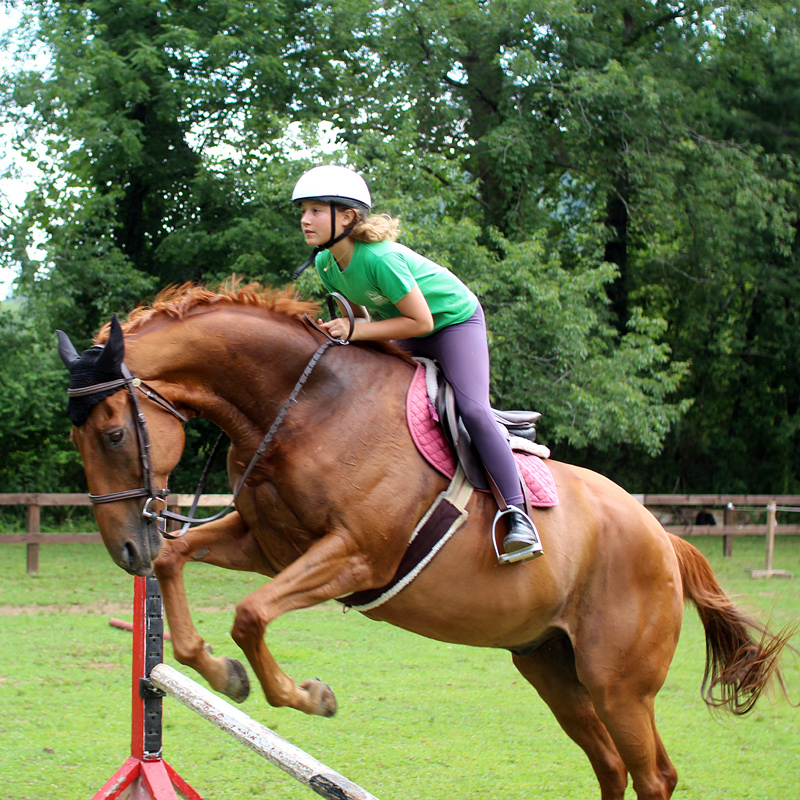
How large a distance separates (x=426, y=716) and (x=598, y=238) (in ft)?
39.3

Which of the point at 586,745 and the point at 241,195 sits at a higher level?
the point at 241,195

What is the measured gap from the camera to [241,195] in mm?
17422

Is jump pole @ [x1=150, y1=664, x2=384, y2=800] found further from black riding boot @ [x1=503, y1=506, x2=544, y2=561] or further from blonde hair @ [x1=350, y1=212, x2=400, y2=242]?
blonde hair @ [x1=350, y1=212, x2=400, y2=242]

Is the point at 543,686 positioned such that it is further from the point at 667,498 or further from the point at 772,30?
the point at 772,30

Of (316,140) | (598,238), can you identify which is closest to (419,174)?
(316,140)

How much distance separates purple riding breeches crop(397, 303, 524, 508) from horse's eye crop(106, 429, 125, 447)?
131cm

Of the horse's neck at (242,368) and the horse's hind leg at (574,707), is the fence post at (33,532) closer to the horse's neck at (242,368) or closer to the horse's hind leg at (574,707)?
the horse's hind leg at (574,707)

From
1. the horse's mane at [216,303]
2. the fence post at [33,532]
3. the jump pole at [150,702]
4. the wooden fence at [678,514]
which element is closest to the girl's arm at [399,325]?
the horse's mane at [216,303]

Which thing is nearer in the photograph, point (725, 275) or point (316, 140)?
point (316, 140)

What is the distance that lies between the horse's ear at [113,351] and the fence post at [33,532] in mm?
9803

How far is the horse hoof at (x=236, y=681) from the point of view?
3227 mm

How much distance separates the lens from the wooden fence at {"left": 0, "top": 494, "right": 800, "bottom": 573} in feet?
38.8

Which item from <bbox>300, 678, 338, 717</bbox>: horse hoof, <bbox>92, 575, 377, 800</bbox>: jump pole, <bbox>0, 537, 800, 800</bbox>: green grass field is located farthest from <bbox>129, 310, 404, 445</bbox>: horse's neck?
<bbox>0, 537, 800, 800</bbox>: green grass field

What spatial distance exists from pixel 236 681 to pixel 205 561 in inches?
20.2
